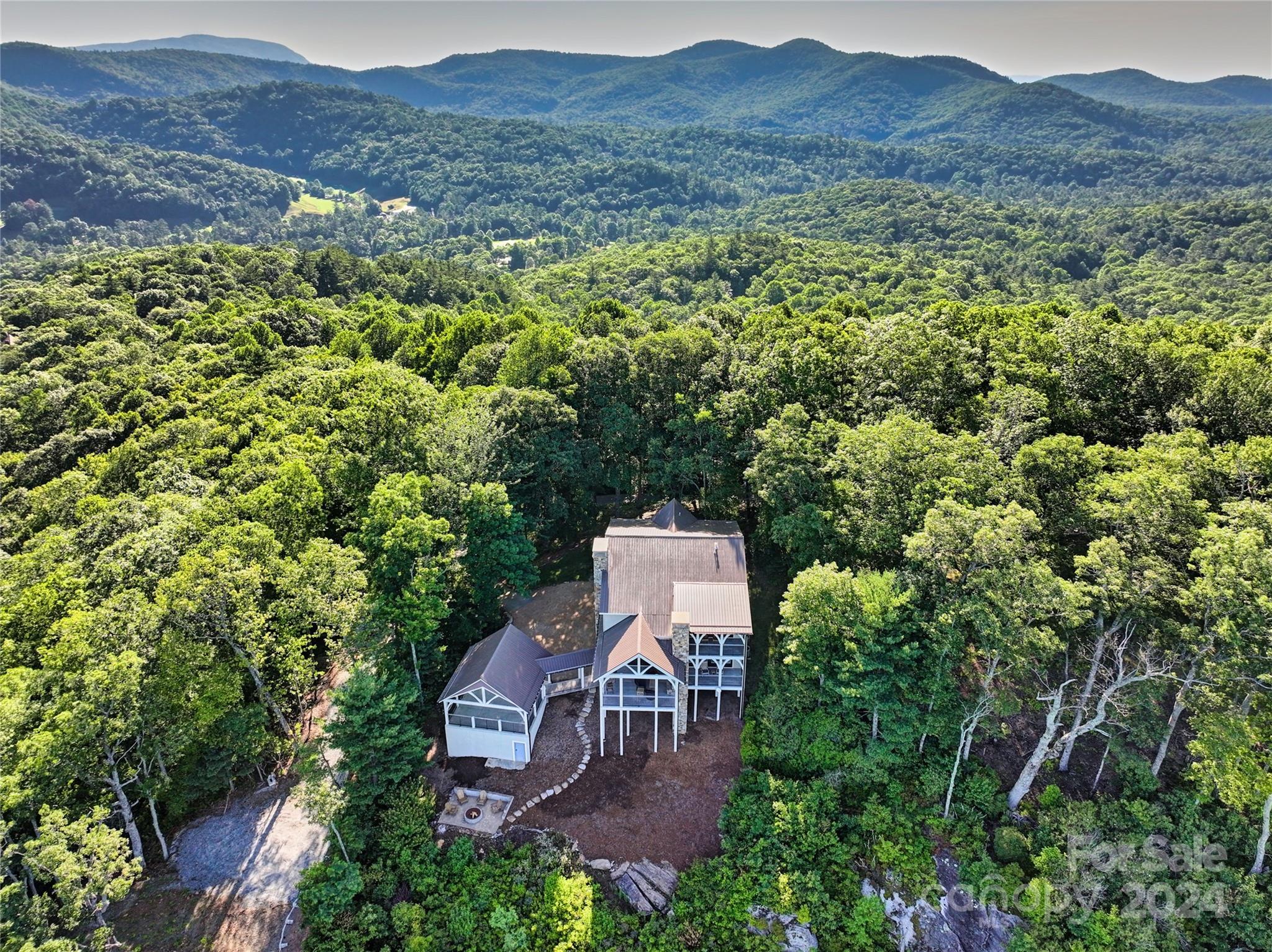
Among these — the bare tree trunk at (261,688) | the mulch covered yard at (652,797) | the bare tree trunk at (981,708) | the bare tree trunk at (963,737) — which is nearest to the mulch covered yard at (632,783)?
the mulch covered yard at (652,797)

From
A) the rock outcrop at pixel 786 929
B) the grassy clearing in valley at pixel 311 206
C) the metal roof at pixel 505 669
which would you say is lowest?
the rock outcrop at pixel 786 929

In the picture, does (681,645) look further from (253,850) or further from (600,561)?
(253,850)

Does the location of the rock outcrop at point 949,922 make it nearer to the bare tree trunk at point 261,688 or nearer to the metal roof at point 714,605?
the metal roof at point 714,605

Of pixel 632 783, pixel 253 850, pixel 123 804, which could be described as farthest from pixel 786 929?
pixel 123 804

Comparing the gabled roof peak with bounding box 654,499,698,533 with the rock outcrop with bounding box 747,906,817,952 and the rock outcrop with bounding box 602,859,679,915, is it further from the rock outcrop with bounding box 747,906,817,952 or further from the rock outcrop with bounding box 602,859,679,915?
the rock outcrop with bounding box 747,906,817,952

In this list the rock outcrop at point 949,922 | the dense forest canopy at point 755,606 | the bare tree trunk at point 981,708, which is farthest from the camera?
the bare tree trunk at point 981,708

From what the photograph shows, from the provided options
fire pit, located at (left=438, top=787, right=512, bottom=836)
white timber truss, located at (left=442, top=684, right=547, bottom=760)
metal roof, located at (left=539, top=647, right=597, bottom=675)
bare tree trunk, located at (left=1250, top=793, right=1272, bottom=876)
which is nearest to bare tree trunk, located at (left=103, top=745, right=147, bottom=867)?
fire pit, located at (left=438, top=787, right=512, bottom=836)

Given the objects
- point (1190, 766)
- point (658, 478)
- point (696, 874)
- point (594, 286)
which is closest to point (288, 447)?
point (658, 478)
